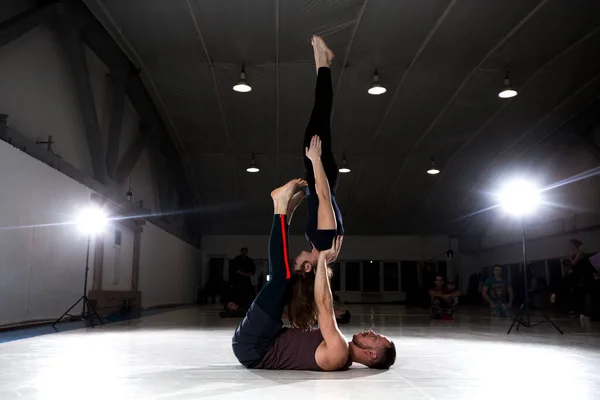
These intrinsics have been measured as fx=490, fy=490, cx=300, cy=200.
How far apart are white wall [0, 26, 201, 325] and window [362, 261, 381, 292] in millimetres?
12836

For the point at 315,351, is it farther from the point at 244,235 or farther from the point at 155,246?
the point at 244,235

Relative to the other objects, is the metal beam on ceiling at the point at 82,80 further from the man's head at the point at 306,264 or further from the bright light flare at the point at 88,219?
the man's head at the point at 306,264

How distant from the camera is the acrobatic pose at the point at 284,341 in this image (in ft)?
10.4

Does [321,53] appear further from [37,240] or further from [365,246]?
[365,246]

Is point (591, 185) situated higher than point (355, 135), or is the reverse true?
point (355, 135)

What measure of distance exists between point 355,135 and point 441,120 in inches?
89.5

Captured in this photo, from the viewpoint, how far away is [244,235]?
2052cm

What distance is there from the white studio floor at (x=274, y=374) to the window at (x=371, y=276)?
15772mm

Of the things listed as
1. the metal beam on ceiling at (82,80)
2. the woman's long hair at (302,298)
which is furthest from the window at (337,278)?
the woman's long hair at (302,298)

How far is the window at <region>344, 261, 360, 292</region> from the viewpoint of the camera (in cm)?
2083

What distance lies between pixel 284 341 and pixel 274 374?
246 mm

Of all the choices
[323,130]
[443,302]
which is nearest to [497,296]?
[443,302]

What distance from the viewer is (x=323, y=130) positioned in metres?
3.85

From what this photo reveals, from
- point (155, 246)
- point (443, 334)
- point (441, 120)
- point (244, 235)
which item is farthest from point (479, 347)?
point (244, 235)
